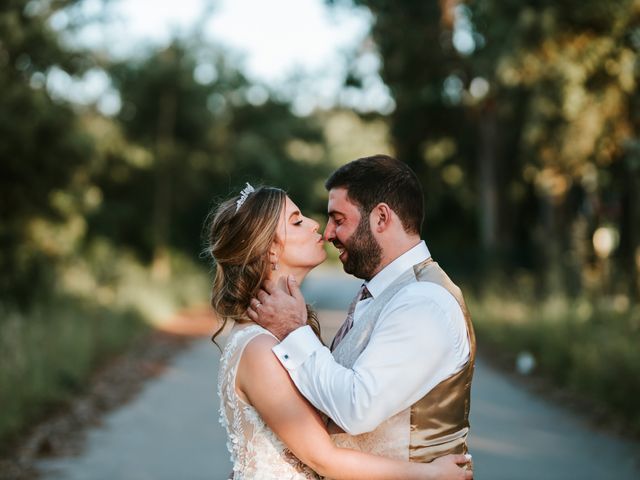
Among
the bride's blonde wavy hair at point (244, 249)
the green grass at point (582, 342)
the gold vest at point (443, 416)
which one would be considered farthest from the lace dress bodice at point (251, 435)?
the green grass at point (582, 342)

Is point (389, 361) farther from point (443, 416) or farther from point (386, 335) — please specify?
point (443, 416)

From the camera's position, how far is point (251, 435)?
11.2ft

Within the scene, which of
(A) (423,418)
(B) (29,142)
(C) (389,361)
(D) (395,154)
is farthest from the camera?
(D) (395,154)

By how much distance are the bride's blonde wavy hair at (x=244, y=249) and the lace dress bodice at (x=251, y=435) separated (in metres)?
0.14

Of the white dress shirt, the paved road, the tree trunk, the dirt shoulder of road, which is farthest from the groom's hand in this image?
the tree trunk

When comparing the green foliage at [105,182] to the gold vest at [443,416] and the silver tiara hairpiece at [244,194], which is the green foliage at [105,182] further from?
the gold vest at [443,416]

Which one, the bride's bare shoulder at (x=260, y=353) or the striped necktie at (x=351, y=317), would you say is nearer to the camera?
the bride's bare shoulder at (x=260, y=353)

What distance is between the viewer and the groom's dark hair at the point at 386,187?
3268 mm

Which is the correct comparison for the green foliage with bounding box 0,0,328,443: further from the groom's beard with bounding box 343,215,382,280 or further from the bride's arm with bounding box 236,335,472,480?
the bride's arm with bounding box 236,335,472,480

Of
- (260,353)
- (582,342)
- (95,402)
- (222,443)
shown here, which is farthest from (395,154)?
(260,353)

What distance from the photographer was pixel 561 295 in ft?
55.6

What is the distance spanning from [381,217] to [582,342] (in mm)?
9917

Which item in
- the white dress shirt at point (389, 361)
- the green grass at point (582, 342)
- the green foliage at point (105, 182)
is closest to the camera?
the white dress shirt at point (389, 361)

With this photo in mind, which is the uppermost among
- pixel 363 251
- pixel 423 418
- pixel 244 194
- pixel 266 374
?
pixel 244 194
